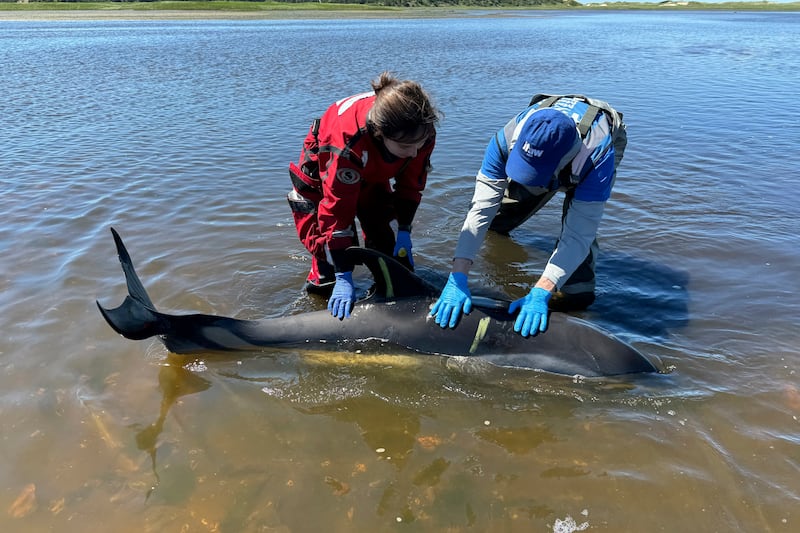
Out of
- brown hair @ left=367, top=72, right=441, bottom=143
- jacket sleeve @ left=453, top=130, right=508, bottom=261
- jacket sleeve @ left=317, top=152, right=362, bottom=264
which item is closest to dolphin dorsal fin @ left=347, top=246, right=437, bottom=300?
jacket sleeve @ left=317, top=152, right=362, bottom=264

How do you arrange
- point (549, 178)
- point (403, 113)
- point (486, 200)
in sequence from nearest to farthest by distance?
point (403, 113)
point (549, 178)
point (486, 200)

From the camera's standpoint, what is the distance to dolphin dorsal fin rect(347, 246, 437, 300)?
385 centimetres

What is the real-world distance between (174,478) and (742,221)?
6564mm

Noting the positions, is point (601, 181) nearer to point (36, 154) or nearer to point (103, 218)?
point (103, 218)

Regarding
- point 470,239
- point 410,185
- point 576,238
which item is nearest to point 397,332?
point 470,239

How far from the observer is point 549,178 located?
3645 millimetres

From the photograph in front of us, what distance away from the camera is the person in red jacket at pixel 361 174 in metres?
3.35

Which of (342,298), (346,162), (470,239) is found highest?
(346,162)

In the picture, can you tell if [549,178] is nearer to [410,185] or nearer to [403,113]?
[403,113]

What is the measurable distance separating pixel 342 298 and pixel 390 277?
16.9 inches

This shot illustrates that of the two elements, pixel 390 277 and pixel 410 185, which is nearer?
pixel 390 277

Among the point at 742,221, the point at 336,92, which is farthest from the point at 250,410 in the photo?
the point at 336,92

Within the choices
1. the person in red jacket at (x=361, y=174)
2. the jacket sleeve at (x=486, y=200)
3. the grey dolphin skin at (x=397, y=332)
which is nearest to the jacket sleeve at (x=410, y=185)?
the person in red jacket at (x=361, y=174)

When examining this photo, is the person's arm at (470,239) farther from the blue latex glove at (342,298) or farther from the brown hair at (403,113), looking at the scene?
the brown hair at (403,113)
